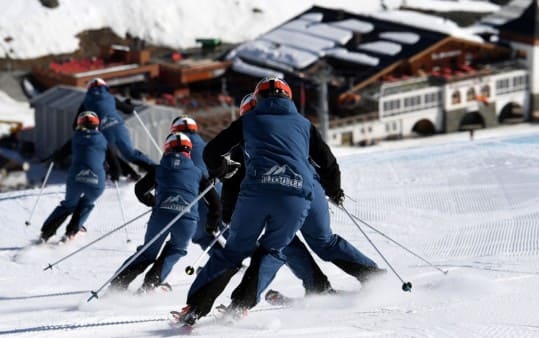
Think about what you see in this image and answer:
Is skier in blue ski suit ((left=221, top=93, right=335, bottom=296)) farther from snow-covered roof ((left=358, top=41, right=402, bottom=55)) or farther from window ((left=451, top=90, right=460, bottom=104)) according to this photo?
snow-covered roof ((left=358, top=41, right=402, bottom=55))

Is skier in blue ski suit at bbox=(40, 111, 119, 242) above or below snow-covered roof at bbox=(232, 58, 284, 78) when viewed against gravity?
above

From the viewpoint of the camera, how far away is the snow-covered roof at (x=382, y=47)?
44.2 meters

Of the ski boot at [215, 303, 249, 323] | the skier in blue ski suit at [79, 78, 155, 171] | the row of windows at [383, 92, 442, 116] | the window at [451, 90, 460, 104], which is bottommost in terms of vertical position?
the window at [451, 90, 460, 104]

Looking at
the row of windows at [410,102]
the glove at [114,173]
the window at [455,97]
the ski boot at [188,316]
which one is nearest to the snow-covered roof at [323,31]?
the row of windows at [410,102]

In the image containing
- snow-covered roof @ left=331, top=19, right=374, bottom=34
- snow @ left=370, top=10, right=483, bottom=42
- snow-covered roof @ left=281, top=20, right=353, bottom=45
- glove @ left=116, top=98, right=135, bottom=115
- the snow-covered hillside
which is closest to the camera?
glove @ left=116, top=98, right=135, bottom=115

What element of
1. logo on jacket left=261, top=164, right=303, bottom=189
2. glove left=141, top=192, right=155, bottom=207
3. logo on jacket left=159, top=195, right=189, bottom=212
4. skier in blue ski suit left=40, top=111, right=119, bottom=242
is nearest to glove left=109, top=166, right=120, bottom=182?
skier in blue ski suit left=40, top=111, right=119, bottom=242

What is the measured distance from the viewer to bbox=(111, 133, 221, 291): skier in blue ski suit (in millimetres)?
9187

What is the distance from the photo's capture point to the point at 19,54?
47938 mm

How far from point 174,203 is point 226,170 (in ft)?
6.50

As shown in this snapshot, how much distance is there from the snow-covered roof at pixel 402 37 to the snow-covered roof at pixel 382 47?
0.46 metres

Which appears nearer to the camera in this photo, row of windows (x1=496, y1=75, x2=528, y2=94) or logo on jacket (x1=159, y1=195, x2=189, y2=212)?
logo on jacket (x1=159, y1=195, x2=189, y2=212)

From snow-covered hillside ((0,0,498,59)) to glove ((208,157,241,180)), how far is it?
129ft

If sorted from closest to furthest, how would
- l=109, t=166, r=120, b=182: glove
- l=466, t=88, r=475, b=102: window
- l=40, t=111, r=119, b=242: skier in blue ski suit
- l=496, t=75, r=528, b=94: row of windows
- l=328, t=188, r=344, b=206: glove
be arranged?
l=328, t=188, r=344, b=206: glove
l=40, t=111, r=119, b=242: skier in blue ski suit
l=109, t=166, r=120, b=182: glove
l=466, t=88, r=475, b=102: window
l=496, t=75, r=528, b=94: row of windows

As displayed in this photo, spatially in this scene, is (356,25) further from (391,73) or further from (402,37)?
(391,73)
